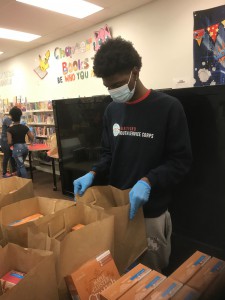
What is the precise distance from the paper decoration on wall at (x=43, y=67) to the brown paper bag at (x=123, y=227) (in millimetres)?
4927

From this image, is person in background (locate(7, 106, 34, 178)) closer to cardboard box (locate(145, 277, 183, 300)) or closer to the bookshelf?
the bookshelf

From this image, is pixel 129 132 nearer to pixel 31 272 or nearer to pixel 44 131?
pixel 31 272

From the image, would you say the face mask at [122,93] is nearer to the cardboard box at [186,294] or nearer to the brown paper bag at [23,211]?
the brown paper bag at [23,211]

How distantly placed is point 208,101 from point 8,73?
651 cm

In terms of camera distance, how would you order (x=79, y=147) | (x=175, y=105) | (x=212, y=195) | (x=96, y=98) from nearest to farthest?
(x=175, y=105) → (x=212, y=195) → (x=96, y=98) → (x=79, y=147)

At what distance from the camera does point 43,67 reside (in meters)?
5.58

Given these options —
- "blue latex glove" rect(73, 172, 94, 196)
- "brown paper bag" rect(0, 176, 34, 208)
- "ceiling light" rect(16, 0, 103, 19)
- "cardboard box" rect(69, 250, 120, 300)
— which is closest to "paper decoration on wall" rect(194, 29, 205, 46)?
"ceiling light" rect(16, 0, 103, 19)

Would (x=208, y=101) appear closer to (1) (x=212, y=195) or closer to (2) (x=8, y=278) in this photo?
(1) (x=212, y=195)

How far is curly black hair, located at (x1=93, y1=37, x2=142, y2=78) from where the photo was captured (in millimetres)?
1089

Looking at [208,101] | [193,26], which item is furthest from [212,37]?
[208,101]

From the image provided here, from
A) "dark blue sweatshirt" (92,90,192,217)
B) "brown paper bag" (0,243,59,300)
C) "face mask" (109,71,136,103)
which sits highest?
"face mask" (109,71,136,103)

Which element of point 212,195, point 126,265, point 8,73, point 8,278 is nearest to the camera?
point 8,278

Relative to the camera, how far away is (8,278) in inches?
29.7

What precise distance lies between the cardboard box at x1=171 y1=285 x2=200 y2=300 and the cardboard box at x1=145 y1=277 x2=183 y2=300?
0.03ft
